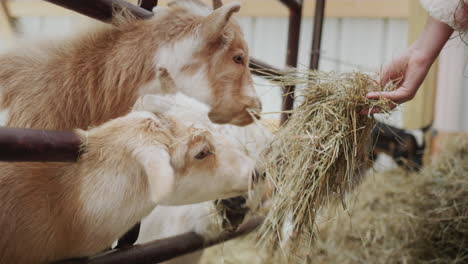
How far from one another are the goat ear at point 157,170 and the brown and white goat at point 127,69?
16.1 inches

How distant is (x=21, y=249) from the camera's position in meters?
1.27

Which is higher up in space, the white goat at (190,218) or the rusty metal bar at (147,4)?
the rusty metal bar at (147,4)

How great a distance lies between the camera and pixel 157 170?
1.24 m

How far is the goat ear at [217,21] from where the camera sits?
66.1 inches

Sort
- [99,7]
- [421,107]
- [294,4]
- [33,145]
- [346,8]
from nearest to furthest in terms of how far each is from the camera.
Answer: [33,145], [99,7], [294,4], [421,107], [346,8]

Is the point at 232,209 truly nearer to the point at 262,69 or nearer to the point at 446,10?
the point at 262,69

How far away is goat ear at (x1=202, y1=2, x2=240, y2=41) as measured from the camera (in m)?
1.68

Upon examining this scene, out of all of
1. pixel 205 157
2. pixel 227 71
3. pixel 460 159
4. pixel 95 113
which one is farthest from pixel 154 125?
pixel 460 159

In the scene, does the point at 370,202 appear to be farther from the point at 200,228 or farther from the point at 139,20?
the point at 139,20

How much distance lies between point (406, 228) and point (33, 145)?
2200 mm

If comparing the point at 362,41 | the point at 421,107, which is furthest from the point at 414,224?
the point at 362,41

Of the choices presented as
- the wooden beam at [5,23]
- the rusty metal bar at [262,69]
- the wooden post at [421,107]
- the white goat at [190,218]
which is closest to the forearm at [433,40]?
the rusty metal bar at [262,69]

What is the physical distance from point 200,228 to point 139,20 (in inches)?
35.3

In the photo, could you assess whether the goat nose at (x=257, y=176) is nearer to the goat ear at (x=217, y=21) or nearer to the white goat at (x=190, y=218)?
the white goat at (x=190, y=218)
